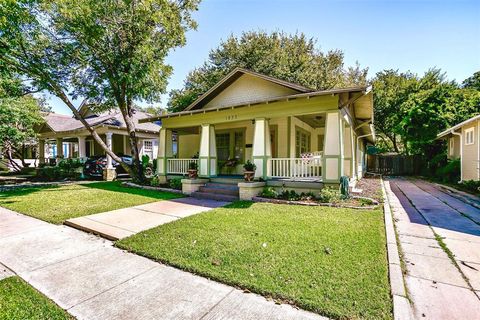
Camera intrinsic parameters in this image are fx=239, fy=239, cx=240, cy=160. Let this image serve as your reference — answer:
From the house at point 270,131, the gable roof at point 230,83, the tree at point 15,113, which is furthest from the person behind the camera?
the tree at point 15,113

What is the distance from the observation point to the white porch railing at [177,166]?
38.2 feet

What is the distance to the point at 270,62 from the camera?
20719mm

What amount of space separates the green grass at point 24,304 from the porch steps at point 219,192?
244 inches

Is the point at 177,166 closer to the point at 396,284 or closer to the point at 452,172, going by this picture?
the point at 396,284

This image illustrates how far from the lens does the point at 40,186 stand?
1209 centimetres

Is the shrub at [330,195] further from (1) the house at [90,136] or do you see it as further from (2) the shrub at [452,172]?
(1) the house at [90,136]

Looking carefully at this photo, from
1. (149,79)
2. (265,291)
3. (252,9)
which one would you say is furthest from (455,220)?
(149,79)

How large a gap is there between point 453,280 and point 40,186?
15.7 metres

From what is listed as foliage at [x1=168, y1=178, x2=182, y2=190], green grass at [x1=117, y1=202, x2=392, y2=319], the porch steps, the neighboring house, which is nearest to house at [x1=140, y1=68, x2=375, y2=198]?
the porch steps

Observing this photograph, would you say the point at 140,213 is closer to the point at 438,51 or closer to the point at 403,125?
the point at 438,51

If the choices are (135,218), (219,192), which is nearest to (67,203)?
(135,218)

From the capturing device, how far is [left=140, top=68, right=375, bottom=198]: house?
773cm

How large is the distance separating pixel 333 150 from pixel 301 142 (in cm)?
427

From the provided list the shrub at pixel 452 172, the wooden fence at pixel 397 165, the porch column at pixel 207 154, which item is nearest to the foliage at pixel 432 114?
the wooden fence at pixel 397 165
